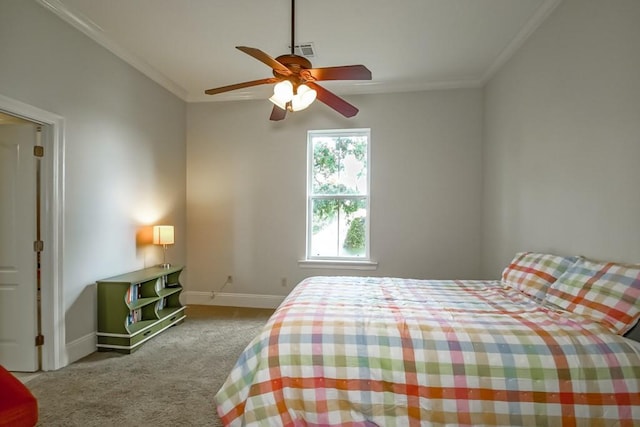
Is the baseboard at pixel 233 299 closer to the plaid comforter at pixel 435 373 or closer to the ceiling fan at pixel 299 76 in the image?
the plaid comforter at pixel 435 373

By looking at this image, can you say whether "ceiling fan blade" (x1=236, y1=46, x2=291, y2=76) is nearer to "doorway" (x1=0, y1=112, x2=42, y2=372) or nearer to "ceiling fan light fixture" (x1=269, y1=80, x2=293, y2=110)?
"ceiling fan light fixture" (x1=269, y1=80, x2=293, y2=110)

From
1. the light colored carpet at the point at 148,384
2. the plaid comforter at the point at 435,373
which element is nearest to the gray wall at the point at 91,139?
the light colored carpet at the point at 148,384

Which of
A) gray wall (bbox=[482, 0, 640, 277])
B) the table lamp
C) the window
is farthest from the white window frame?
the table lamp

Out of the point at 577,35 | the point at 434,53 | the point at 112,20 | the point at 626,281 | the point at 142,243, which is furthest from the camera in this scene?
the point at 142,243

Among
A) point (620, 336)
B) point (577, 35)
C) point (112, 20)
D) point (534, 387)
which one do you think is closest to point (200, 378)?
point (534, 387)

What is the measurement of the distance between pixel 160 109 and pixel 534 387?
442cm

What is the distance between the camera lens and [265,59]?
1895 millimetres

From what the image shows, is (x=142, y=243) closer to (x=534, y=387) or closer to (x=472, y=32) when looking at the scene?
(x=534, y=387)

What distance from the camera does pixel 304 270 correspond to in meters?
4.35

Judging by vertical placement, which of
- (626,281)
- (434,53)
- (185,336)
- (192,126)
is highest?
(434,53)

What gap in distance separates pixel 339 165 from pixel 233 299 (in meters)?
2.36

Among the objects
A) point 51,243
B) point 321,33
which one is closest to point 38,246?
point 51,243

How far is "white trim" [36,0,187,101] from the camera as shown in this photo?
2589 millimetres

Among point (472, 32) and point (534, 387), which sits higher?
point (472, 32)
